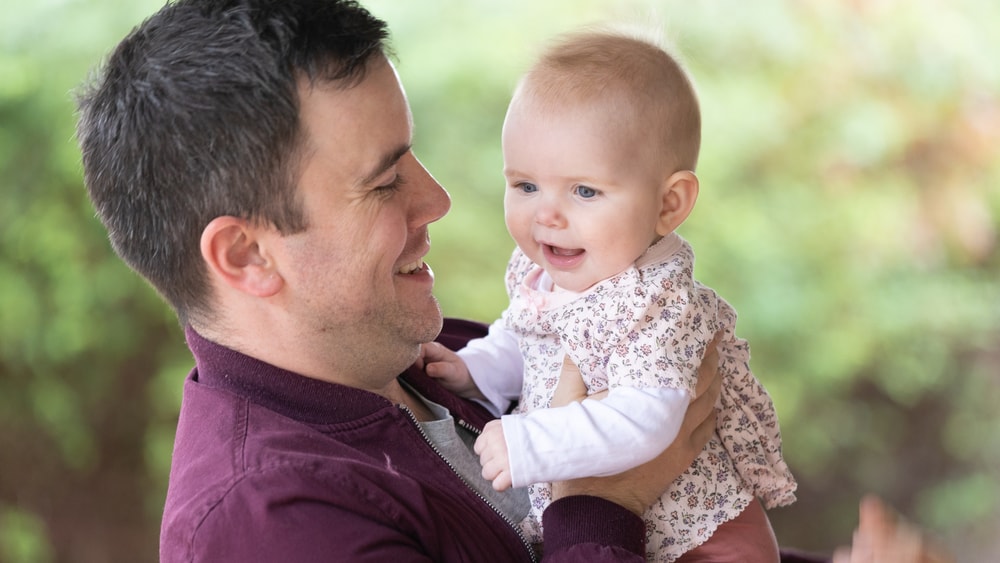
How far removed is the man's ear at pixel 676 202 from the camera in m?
1.58

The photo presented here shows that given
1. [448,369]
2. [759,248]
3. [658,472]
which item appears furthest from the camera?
[759,248]

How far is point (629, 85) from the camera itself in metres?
1.53

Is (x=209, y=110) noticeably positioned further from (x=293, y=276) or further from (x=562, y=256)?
(x=562, y=256)

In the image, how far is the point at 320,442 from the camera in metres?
1.43

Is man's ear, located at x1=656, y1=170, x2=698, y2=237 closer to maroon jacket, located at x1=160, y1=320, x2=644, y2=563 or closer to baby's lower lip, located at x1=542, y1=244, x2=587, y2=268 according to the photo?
baby's lower lip, located at x1=542, y1=244, x2=587, y2=268

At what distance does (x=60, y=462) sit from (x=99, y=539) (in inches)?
12.4

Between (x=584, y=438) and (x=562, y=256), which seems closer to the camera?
(x=584, y=438)

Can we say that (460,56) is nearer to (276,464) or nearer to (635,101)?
(635,101)

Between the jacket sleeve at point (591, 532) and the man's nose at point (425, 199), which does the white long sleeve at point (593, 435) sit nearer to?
the jacket sleeve at point (591, 532)

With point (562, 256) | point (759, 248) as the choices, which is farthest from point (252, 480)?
point (759, 248)

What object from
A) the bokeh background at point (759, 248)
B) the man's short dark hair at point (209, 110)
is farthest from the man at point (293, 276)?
the bokeh background at point (759, 248)

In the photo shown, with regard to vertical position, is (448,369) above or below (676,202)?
below

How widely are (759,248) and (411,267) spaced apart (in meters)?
2.56

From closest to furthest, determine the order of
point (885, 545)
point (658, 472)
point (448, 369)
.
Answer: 1. point (885, 545)
2. point (658, 472)
3. point (448, 369)
